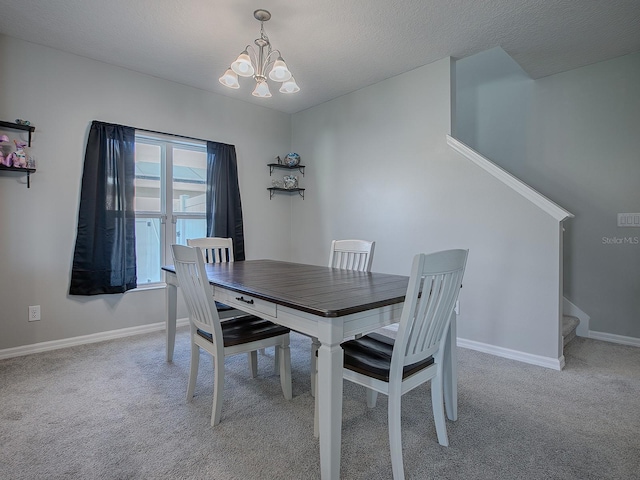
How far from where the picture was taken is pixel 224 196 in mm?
3762

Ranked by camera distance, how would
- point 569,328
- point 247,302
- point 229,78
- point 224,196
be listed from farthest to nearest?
point 224,196
point 569,328
point 229,78
point 247,302

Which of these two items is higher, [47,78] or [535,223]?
[47,78]

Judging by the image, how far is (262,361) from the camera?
263 cm

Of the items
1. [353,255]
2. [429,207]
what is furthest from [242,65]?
[429,207]

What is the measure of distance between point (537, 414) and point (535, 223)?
1.37 meters

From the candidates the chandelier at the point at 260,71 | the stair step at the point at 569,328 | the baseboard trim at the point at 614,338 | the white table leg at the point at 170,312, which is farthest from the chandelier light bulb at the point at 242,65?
the baseboard trim at the point at 614,338

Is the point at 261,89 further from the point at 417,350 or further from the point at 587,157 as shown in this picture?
the point at 587,157

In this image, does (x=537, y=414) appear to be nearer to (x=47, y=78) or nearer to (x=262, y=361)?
(x=262, y=361)

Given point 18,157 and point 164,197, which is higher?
point 18,157

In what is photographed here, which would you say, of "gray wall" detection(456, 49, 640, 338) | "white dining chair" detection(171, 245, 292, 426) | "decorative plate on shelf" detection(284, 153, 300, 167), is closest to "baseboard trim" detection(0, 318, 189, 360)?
"white dining chair" detection(171, 245, 292, 426)

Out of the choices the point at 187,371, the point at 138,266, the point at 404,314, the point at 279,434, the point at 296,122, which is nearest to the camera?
the point at 404,314

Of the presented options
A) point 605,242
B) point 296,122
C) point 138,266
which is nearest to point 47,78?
point 138,266

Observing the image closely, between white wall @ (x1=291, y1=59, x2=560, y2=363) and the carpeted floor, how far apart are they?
466 mm

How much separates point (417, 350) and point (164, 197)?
9.94ft
